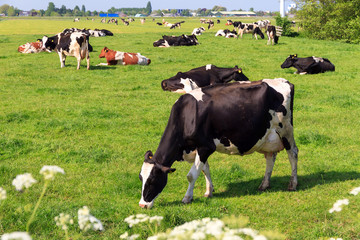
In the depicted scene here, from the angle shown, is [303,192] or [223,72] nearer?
[303,192]

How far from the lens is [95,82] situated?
61.8ft

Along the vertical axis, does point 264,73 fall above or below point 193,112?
below

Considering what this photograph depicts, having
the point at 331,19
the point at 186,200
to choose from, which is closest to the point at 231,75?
the point at 186,200

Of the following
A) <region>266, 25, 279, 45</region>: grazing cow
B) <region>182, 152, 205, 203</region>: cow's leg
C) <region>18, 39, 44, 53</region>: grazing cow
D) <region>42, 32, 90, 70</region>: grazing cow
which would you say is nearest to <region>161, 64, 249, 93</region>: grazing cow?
<region>42, 32, 90, 70</region>: grazing cow

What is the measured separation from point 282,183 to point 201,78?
9.04m

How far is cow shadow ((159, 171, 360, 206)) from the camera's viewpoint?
783cm

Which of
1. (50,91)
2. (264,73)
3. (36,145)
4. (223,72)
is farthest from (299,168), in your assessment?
(264,73)

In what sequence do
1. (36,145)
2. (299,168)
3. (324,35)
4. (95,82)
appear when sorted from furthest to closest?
(324,35) → (95,82) → (36,145) → (299,168)

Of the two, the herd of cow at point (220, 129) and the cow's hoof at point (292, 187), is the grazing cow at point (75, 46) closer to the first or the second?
the herd of cow at point (220, 129)

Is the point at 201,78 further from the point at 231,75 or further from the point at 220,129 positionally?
the point at 220,129

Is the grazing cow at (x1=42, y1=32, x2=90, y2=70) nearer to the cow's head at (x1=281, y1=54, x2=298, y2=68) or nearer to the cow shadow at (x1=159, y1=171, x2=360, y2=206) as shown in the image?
the cow's head at (x1=281, y1=54, x2=298, y2=68)

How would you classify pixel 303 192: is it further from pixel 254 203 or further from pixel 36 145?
pixel 36 145

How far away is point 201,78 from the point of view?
55.2 feet

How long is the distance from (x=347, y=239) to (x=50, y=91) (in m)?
13.4
